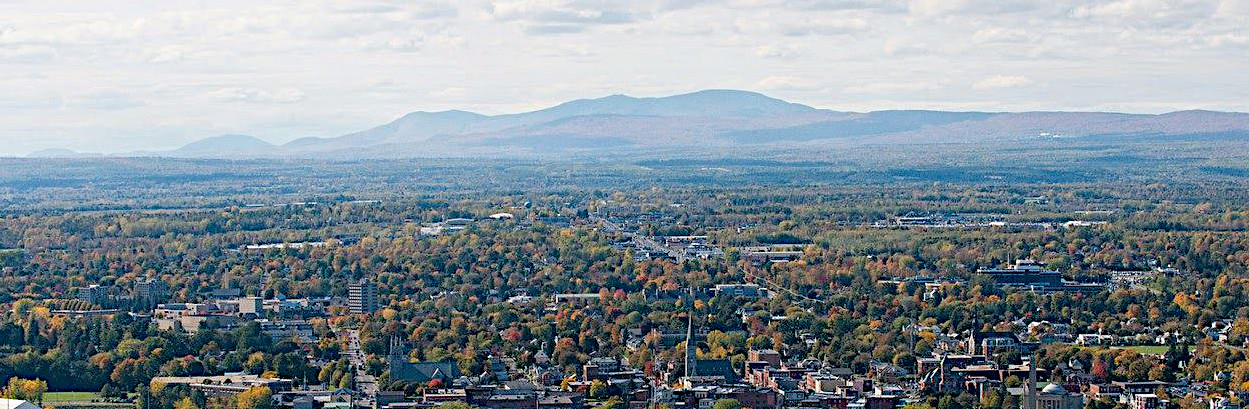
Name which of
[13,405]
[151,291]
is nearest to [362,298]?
[151,291]

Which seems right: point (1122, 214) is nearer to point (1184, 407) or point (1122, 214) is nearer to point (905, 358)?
point (905, 358)

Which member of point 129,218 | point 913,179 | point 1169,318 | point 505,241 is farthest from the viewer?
point 913,179

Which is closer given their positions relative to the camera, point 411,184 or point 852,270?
point 852,270

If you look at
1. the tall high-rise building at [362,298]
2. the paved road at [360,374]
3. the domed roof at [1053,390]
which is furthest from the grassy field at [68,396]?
the tall high-rise building at [362,298]

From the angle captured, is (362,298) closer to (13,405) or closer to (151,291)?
(151,291)

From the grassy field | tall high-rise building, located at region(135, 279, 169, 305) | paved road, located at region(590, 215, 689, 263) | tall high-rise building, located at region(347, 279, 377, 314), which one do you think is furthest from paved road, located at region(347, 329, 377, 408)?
paved road, located at region(590, 215, 689, 263)

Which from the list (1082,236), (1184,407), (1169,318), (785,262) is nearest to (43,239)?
(785,262)
